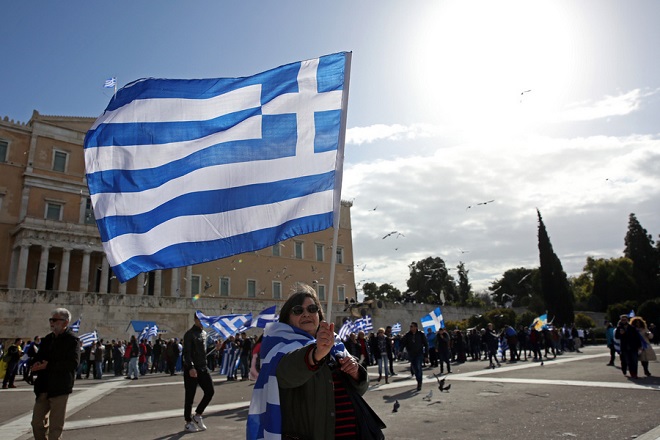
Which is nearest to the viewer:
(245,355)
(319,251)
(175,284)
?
(245,355)

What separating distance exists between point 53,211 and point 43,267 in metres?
6.52

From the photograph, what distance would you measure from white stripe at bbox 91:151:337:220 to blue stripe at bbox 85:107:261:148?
44 cm

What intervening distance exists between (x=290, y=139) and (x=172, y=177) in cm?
127

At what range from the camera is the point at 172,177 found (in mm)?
4684

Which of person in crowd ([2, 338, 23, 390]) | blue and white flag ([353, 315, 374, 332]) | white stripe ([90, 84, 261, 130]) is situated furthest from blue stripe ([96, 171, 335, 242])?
blue and white flag ([353, 315, 374, 332])

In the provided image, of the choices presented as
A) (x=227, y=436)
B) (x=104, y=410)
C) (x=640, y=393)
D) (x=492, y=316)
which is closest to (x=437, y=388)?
(x=640, y=393)

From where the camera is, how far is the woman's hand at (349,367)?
2703mm

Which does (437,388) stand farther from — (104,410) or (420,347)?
(104,410)

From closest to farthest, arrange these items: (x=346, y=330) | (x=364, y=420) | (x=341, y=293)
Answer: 1. (x=364, y=420)
2. (x=346, y=330)
3. (x=341, y=293)

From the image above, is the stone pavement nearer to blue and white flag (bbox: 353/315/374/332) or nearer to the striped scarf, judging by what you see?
the striped scarf

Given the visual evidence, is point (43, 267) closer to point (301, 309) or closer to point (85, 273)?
point (85, 273)

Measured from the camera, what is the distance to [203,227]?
14.6 feet

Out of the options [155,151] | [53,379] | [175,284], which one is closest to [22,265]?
[175,284]

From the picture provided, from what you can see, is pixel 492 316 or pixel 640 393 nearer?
pixel 640 393
